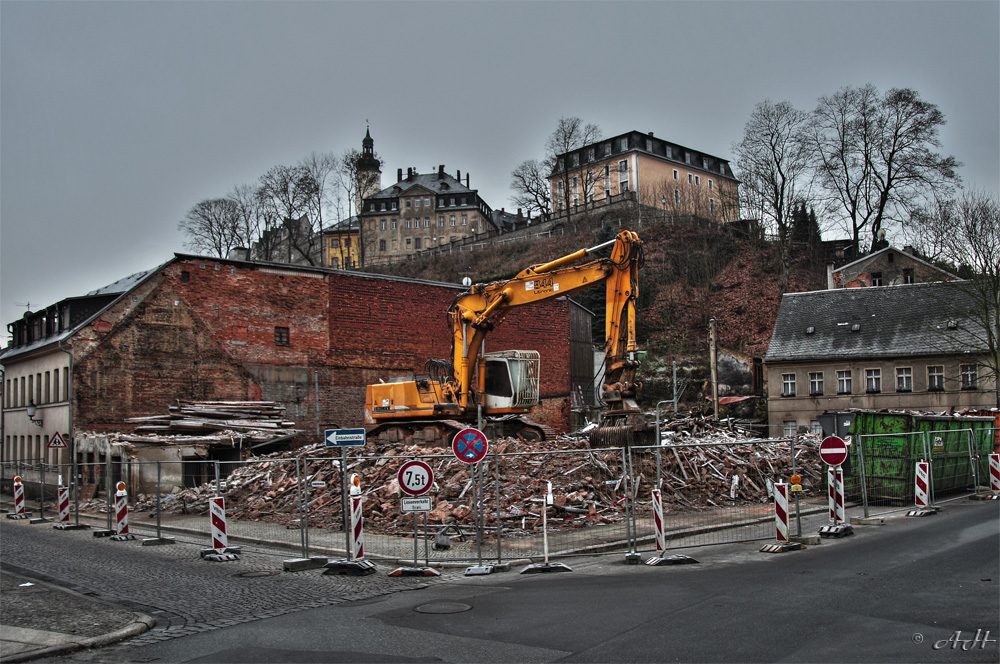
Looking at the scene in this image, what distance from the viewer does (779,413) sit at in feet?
149

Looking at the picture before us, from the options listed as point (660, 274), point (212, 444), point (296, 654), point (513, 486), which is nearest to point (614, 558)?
point (513, 486)

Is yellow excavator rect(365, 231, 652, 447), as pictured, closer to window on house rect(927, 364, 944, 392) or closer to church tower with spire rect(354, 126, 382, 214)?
window on house rect(927, 364, 944, 392)

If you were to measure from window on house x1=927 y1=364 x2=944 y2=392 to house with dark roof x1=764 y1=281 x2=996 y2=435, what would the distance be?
5cm

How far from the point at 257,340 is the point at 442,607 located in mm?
25741

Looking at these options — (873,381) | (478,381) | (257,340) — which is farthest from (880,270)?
(257,340)

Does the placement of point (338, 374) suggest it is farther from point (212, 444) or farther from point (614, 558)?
point (614, 558)

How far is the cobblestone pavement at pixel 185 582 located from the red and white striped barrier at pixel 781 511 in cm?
565

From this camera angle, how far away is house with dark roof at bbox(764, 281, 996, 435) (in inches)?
1624

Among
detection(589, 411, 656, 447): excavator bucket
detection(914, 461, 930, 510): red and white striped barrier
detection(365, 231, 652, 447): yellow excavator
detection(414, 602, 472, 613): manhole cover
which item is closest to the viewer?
detection(414, 602, 472, 613): manhole cover

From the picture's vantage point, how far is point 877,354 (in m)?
43.3

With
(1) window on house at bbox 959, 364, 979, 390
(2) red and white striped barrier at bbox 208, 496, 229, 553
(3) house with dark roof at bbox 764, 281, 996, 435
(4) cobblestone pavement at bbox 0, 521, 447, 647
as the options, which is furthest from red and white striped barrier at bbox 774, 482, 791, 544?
(1) window on house at bbox 959, 364, 979, 390

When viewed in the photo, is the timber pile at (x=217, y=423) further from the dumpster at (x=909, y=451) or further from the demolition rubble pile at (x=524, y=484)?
the dumpster at (x=909, y=451)

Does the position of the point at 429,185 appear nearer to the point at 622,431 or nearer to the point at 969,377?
the point at 969,377

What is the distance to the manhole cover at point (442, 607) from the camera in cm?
1002
